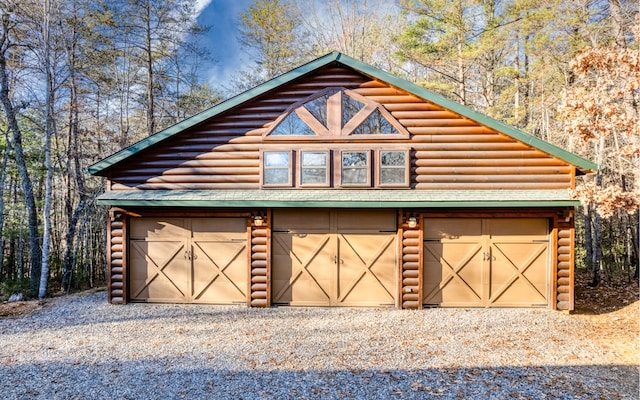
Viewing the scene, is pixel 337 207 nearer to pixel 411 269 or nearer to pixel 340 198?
pixel 340 198

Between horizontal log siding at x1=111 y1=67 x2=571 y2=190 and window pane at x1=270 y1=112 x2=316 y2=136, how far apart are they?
0.71 ft

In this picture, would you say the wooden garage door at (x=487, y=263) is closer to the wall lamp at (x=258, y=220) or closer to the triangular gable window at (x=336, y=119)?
the triangular gable window at (x=336, y=119)

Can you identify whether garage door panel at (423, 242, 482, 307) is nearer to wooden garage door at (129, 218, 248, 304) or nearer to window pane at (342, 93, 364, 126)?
window pane at (342, 93, 364, 126)

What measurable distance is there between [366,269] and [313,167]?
8.52ft

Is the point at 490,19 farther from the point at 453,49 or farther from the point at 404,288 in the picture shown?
the point at 404,288

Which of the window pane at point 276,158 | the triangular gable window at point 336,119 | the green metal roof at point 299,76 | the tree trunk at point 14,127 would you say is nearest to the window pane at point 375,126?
the triangular gable window at point 336,119

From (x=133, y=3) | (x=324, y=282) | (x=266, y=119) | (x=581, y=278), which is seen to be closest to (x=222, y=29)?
(x=133, y=3)

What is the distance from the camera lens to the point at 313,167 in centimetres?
747

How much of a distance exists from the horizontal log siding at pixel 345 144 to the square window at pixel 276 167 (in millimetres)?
190

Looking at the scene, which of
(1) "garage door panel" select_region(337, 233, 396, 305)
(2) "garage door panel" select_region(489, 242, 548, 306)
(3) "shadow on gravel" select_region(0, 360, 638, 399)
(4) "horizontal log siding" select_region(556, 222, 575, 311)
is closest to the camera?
(3) "shadow on gravel" select_region(0, 360, 638, 399)

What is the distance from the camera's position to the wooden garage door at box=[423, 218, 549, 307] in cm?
718

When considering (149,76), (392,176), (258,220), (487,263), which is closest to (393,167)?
(392,176)

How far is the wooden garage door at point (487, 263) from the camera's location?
718 cm

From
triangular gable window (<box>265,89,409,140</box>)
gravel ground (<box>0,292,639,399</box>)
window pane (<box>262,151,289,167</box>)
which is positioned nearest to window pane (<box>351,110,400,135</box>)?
triangular gable window (<box>265,89,409,140</box>)
